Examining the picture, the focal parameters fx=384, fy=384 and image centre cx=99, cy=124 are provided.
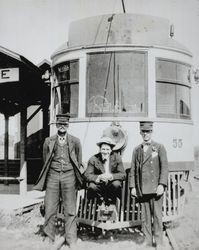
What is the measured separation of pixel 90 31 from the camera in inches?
274

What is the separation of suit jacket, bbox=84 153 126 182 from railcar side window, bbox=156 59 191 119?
1506mm

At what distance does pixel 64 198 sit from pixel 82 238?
102cm

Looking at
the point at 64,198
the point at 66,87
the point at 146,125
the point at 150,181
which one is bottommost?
the point at 64,198

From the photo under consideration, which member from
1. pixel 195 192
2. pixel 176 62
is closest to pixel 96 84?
pixel 176 62

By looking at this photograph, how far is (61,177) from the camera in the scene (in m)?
5.42

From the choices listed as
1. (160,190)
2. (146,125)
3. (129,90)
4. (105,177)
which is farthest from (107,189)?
(129,90)

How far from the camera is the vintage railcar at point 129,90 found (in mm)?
6445

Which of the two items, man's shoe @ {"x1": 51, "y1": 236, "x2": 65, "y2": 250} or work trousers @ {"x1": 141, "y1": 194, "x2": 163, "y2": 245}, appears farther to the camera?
work trousers @ {"x1": 141, "y1": 194, "x2": 163, "y2": 245}

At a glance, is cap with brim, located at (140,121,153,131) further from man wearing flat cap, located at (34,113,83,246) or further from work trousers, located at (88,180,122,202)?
man wearing flat cap, located at (34,113,83,246)

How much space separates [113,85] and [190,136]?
1.84m

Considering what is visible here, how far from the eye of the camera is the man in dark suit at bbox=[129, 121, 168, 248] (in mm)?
5277

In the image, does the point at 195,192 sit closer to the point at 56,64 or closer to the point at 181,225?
the point at 181,225

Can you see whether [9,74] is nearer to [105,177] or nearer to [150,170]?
[105,177]

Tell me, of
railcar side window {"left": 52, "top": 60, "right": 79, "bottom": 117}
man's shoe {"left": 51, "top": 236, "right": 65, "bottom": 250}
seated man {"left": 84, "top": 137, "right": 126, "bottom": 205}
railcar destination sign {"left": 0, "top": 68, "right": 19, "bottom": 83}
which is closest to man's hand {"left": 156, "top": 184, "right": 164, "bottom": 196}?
seated man {"left": 84, "top": 137, "right": 126, "bottom": 205}
